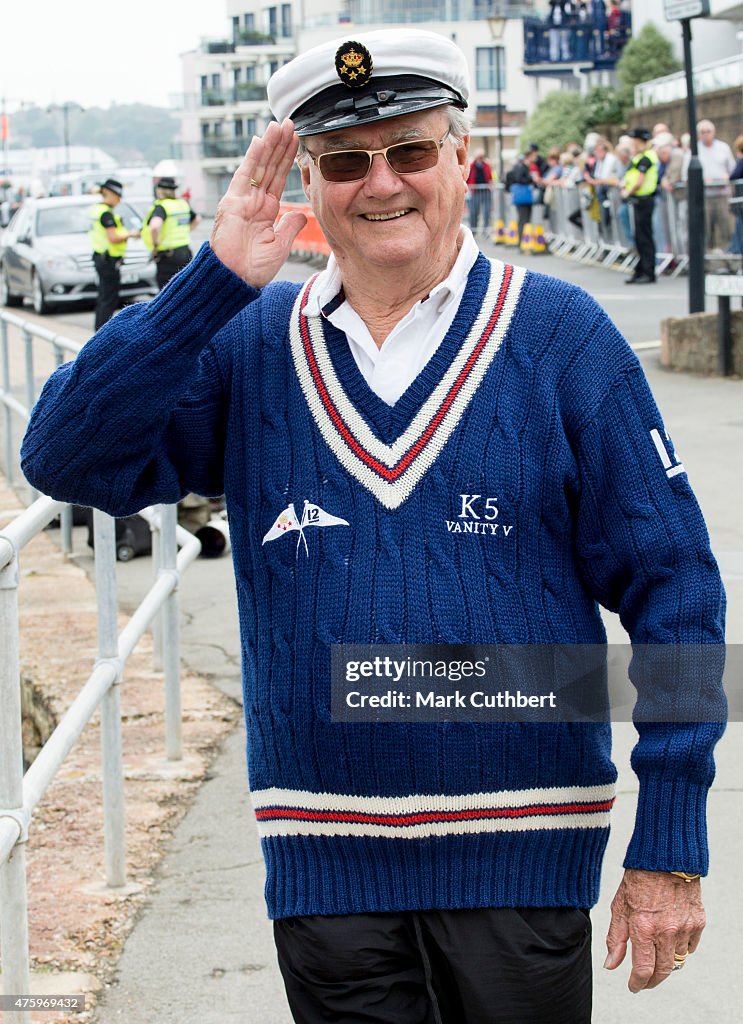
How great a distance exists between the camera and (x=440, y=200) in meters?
2.44

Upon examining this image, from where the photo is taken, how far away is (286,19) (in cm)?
8906

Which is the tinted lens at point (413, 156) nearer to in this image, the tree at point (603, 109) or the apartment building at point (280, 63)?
the tree at point (603, 109)

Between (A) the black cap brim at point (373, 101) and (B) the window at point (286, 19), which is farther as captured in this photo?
(B) the window at point (286, 19)

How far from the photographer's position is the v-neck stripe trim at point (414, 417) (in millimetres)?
2344

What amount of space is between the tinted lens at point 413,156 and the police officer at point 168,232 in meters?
14.4

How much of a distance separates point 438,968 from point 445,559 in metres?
0.58

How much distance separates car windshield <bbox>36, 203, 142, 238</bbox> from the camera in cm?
2309

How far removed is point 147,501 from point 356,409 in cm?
41

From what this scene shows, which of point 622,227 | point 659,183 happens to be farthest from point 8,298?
point 659,183

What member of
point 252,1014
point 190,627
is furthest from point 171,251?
point 252,1014

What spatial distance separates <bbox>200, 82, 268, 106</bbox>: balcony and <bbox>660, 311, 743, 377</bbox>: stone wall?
7610 cm

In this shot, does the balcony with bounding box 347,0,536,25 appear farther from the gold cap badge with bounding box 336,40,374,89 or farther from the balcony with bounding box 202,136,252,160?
the gold cap badge with bounding box 336,40,374,89

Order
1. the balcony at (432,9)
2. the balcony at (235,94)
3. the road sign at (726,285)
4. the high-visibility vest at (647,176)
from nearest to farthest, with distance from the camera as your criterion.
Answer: the road sign at (726,285), the high-visibility vest at (647,176), the balcony at (432,9), the balcony at (235,94)

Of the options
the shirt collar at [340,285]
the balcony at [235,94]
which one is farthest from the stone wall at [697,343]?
the balcony at [235,94]
